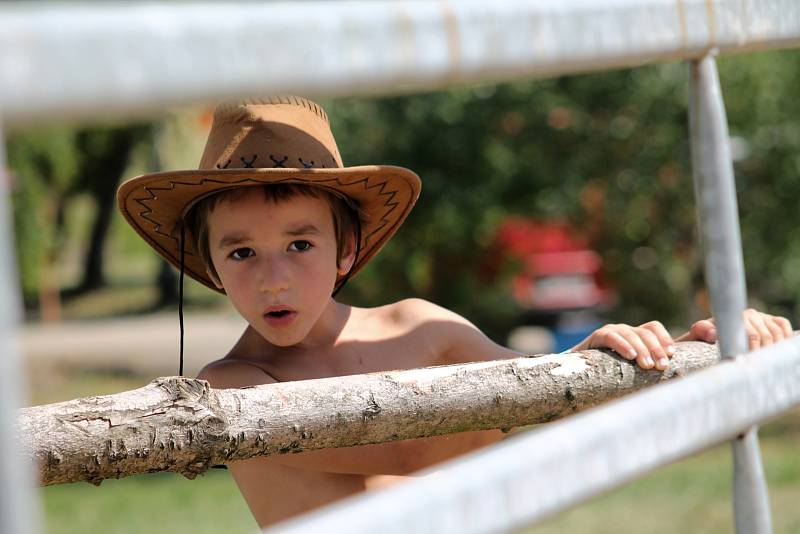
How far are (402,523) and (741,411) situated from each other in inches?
15.9

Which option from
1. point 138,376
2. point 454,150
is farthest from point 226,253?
point 138,376

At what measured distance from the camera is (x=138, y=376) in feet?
38.7

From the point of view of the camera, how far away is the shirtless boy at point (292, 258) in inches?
82.7

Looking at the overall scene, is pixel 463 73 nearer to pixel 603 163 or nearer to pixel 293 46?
pixel 293 46

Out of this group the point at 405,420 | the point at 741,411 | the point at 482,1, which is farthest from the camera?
the point at 405,420

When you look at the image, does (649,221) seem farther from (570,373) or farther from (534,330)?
(570,373)

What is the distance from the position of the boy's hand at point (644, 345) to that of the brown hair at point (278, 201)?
2.47 feet

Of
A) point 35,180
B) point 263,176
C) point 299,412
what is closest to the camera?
point 299,412

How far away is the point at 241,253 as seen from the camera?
212 centimetres

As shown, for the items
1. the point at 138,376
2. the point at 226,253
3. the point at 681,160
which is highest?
the point at 681,160

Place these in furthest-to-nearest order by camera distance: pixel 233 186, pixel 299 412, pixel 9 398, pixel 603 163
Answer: pixel 603 163 < pixel 233 186 < pixel 299 412 < pixel 9 398

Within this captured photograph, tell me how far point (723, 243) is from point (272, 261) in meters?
1.17

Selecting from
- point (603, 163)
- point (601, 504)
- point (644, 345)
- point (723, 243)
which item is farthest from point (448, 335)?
point (603, 163)

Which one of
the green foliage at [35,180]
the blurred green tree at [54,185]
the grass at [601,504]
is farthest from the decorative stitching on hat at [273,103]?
the green foliage at [35,180]
